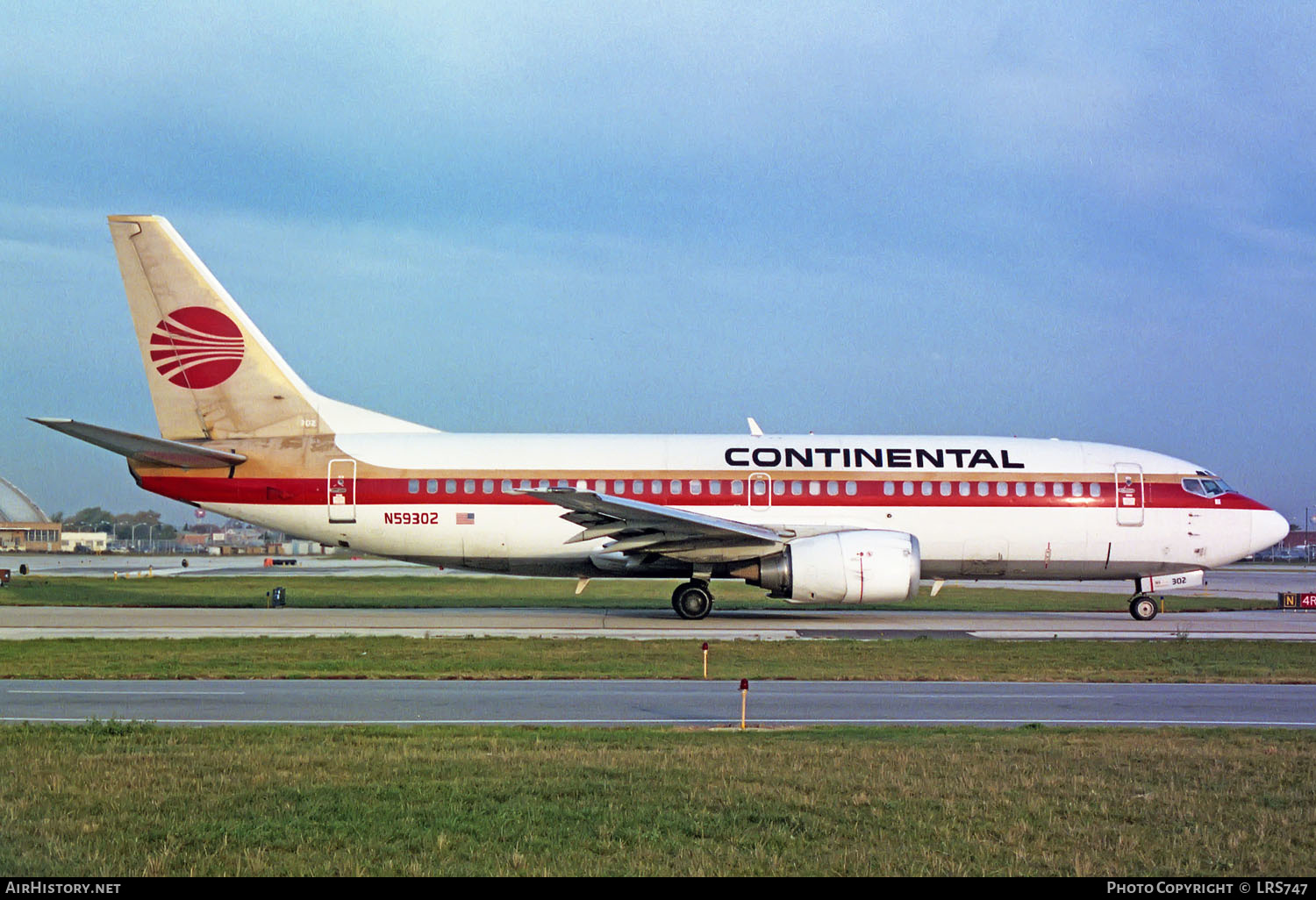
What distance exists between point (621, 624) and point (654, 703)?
450 inches

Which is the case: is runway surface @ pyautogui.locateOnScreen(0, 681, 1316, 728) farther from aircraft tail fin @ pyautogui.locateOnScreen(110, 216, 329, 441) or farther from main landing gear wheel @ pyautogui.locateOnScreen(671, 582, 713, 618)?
aircraft tail fin @ pyautogui.locateOnScreen(110, 216, 329, 441)

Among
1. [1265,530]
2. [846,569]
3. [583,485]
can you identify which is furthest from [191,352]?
[1265,530]

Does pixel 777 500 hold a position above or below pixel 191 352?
below

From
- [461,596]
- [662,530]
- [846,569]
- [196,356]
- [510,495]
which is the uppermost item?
[196,356]

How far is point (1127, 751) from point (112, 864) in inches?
311

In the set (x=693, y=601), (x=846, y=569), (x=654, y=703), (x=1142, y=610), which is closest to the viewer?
(x=654, y=703)

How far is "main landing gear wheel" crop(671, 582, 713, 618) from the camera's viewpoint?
26.9 meters

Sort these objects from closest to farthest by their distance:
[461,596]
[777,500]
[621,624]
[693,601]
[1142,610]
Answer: [621,624]
[693,601]
[777,500]
[1142,610]
[461,596]

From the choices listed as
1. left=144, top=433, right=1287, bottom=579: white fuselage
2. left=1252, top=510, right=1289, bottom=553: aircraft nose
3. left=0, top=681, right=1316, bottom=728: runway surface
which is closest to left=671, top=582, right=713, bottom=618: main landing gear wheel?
left=144, top=433, right=1287, bottom=579: white fuselage

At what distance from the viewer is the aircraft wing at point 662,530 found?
2459cm

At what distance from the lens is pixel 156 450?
1019 inches

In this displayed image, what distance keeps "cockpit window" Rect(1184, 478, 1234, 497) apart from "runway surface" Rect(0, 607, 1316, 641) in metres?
3.02

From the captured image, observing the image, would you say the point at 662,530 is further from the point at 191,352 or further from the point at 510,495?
the point at 191,352

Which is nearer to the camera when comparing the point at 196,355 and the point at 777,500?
the point at 777,500
